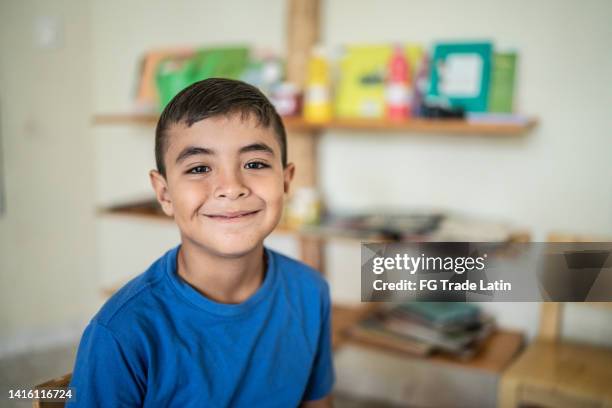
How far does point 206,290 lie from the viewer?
3.04ft

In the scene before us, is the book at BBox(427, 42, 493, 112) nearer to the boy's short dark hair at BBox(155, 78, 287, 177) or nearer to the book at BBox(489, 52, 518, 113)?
the book at BBox(489, 52, 518, 113)

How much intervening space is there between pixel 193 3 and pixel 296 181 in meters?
0.86

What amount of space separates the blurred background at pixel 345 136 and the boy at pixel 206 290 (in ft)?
2.14

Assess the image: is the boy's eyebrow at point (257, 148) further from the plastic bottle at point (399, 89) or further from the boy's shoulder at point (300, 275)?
the plastic bottle at point (399, 89)

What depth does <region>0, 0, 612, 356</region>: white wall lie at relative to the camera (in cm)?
172

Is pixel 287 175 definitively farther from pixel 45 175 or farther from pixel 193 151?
pixel 45 175

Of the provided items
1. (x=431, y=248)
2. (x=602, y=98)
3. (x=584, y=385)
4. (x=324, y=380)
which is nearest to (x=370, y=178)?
(x=602, y=98)

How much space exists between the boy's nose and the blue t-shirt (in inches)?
6.8

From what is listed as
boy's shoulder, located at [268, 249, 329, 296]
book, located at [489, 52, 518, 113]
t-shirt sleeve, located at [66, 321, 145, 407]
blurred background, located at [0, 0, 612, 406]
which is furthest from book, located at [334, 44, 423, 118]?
t-shirt sleeve, located at [66, 321, 145, 407]

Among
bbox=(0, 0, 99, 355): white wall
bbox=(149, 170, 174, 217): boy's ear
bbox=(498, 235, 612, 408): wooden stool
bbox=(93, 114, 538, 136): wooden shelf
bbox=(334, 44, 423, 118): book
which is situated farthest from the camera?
bbox=(0, 0, 99, 355): white wall

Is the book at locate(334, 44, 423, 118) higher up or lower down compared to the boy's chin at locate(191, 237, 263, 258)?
higher up

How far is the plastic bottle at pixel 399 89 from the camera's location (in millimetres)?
1760
